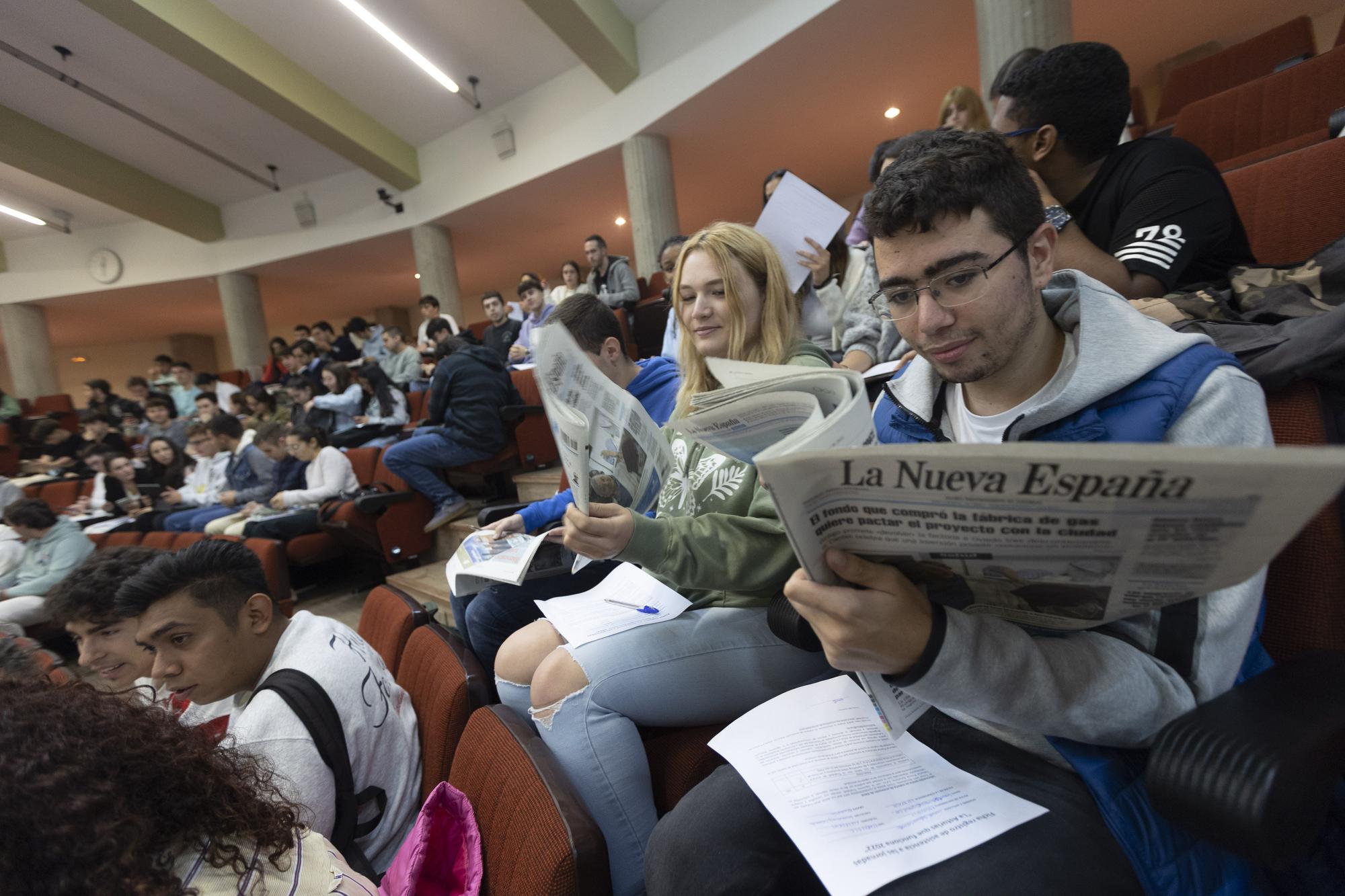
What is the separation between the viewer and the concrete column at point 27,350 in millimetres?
10555

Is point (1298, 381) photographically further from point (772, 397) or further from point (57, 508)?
point (57, 508)

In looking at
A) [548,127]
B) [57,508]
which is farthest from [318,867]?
[548,127]

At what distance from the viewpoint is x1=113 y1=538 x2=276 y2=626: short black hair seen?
1305mm

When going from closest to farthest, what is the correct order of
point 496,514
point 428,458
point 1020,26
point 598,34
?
point 496,514 → point 1020,26 → point 428,458 → point 598,34

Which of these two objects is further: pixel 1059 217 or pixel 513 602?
pixel 513 602

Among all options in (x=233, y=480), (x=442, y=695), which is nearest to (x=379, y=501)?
(x=233, y=480)

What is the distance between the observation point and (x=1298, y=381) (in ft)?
2.75

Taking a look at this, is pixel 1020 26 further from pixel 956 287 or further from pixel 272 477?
pixel 272 477

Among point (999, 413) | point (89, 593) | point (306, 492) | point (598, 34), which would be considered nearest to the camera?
point (999, 413)

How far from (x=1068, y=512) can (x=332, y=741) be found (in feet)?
3.97

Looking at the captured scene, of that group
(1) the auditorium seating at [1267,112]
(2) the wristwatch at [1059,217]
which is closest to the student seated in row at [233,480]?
(2) the wristwatch at [1059,217]

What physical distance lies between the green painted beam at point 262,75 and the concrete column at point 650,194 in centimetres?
340

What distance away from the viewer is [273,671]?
1212 mm

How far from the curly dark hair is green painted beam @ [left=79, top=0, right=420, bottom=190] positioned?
7251 millimetres
